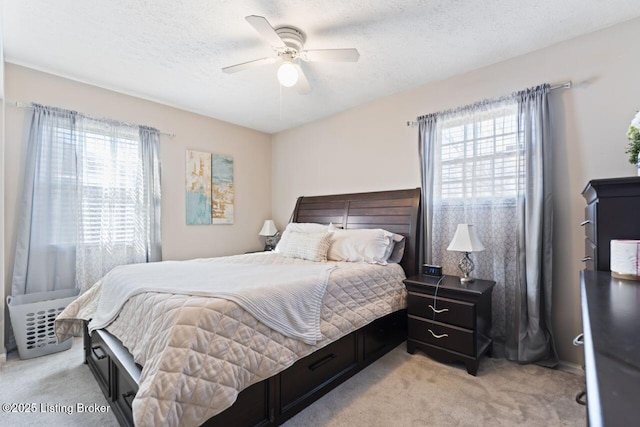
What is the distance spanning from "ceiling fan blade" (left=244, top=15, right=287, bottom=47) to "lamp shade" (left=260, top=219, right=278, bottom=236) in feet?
9.43

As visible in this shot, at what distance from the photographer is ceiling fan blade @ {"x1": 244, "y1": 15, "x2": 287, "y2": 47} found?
1793mm

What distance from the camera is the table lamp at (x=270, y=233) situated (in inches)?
180

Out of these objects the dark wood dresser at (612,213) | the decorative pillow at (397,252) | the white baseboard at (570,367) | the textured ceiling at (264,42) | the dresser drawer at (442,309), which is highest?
the textured ceiling at (264,42)

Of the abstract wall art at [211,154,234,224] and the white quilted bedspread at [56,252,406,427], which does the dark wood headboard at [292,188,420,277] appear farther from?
the white quilted bedspread at [56,252,406,427]

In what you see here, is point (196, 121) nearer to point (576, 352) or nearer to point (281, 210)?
point (281, 210)

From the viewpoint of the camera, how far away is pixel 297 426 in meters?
1.73

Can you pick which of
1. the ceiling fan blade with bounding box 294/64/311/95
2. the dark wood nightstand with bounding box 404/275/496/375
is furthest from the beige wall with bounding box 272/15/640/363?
the ceiling fan blade with bounding box 294/64/311/95

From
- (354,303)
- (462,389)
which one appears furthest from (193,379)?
(462,389)

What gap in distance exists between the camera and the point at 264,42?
2400mm

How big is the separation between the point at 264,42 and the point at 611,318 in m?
2.65

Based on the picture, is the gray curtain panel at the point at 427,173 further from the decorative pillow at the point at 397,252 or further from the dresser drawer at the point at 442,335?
the dresser drawer at the point at 442,335

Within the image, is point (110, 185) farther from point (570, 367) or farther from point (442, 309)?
point (570, 367)

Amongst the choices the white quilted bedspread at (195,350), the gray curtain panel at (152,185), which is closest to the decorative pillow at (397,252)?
the white quilted bedspread at (195,350)

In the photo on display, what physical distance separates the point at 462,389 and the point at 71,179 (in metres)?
4.00
